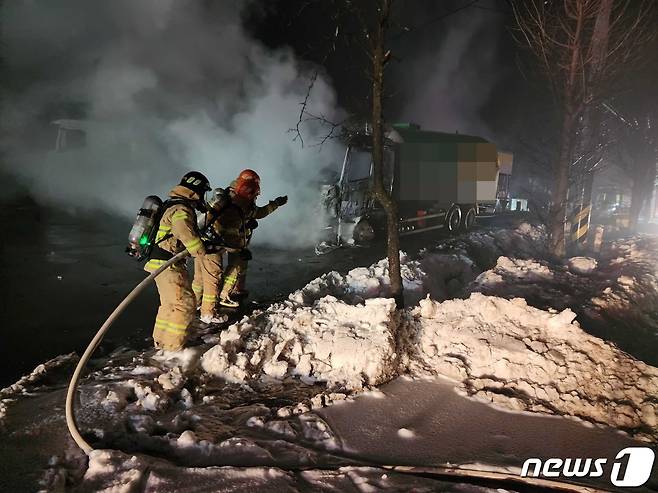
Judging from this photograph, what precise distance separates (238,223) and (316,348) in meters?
2.19

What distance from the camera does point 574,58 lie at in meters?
7.95

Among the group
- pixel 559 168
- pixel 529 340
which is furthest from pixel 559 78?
pixel 529 340

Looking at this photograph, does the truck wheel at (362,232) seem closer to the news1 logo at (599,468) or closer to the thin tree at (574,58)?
the thin tree at (574,58)

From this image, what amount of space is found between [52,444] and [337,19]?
4603 mm

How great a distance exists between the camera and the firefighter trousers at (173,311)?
4.00m

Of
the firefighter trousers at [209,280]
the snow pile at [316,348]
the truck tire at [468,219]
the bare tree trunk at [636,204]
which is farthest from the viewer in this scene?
the bare tree trunk at [636,204]

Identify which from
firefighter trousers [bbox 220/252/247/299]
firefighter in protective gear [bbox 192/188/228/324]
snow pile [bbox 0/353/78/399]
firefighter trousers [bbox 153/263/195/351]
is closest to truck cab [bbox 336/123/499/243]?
firefighter trousers [bbox 220/252/247/299]

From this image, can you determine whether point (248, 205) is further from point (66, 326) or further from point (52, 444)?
point (52, 444)

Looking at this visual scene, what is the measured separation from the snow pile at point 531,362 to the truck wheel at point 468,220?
9.92m

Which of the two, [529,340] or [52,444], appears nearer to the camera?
[52,444]

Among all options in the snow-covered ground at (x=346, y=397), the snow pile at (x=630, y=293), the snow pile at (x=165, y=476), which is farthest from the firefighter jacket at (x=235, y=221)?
the snow pile at (x=630, y=293)

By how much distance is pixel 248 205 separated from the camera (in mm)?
5387

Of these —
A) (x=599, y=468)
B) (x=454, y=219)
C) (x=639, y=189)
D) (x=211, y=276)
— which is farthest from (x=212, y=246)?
(x=639, y=189)

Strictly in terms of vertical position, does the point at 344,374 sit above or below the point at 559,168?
below
